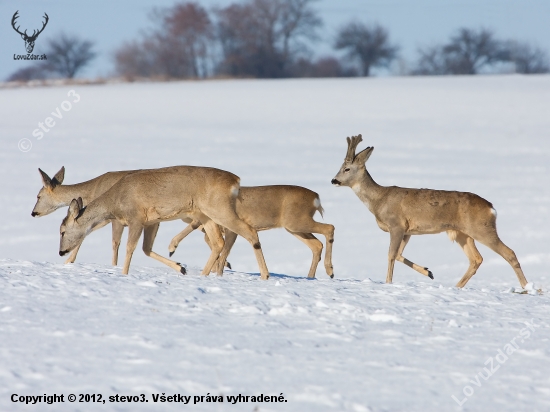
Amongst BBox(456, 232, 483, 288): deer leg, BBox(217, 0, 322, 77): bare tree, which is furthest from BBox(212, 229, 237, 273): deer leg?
BBox(217, 0, 322, 77): bare tree

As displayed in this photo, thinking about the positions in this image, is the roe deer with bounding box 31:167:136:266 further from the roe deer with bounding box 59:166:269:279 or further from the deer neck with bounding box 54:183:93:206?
the roe deer with bounding box 59:166:269:279

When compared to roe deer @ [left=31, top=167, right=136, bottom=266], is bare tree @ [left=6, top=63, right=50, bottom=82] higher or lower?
higher

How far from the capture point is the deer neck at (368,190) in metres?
12.0

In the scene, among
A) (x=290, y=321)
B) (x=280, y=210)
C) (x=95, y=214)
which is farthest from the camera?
(x=280, y=210)

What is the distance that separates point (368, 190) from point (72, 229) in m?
3.83

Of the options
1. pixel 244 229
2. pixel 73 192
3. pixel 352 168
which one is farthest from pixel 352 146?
pixel 73 192

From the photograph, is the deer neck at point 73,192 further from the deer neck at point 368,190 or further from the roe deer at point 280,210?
the deer neck at point 368,190

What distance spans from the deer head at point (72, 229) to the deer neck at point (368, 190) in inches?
143

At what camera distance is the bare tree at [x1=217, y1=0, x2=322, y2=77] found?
6612cm

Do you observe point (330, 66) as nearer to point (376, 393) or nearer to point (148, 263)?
point (148, 263)

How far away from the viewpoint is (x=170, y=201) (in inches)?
406

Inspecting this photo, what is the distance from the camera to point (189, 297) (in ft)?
26.7

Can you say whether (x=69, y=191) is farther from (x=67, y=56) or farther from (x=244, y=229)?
(x=67, y=56)

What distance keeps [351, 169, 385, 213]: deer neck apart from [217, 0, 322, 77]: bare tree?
175 feet
